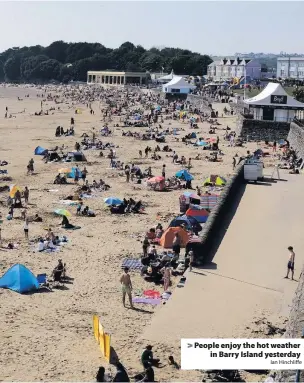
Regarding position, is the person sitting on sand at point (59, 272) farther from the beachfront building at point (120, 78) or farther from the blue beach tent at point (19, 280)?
the beachfront building at point (120, 78)

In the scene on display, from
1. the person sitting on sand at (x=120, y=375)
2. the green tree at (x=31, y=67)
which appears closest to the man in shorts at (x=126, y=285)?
the person sitting on sand at (x=120, y=375)

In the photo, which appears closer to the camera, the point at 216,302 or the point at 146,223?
the point at 216,302

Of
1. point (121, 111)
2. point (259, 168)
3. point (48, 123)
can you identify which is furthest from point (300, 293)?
point (121, 111)

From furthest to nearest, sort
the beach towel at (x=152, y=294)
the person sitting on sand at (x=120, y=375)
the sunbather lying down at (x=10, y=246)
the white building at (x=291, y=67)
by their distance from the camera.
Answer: the white building at (x=291, y=67) < the sunbather lying down at (x=10, y=246) < the beach towel at (x=152, y=294) < the person sitting on sand at (x=120, y=375)

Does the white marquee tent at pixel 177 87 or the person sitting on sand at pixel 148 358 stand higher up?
the white marquee tent at pixel 177 87

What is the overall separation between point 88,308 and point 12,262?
13.2 feet

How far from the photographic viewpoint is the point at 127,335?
488 inches

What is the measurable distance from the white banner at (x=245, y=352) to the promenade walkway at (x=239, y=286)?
2.54m

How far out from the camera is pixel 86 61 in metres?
141

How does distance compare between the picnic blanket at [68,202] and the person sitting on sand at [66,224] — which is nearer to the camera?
the person sitting on sand at [66,224]

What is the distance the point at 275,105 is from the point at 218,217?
25.5 m

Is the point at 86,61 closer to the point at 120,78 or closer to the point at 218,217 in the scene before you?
the point at 120,78

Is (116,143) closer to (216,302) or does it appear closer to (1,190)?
(1,190)

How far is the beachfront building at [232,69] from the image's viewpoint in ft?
360
